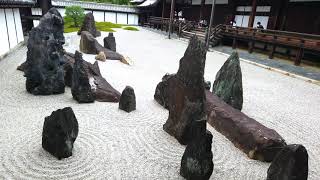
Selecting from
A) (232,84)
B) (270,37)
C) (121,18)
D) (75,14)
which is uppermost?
(75,14)

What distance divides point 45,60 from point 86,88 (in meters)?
1.75

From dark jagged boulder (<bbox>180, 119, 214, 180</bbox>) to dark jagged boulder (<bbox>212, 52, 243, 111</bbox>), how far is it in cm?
389

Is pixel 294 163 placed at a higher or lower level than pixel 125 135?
higher

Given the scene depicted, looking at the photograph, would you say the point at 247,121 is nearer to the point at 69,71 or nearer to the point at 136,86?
the point at 136,86

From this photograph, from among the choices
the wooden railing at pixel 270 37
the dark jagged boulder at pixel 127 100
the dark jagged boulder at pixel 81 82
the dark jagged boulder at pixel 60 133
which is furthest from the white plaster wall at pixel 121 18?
the dark jagged boulder at pixel 60 133

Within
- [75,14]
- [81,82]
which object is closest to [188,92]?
[81,82]

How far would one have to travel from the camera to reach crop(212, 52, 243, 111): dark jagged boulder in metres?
8.40

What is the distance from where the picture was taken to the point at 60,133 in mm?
5145

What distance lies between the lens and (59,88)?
877 cm

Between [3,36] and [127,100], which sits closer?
[127,100]

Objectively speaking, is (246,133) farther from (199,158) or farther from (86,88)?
(86,88)

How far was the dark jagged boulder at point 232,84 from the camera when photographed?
840 cm

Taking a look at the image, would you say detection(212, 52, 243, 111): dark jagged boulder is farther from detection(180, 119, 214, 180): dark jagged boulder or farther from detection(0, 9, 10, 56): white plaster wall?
detection(0, 9, 10, 56): white plaster wall

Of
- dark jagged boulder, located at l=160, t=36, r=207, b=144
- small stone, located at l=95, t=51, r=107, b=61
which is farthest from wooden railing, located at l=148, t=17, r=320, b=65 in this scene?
dark jagged boulder, located at l=160, t=36, r=207, b=144
